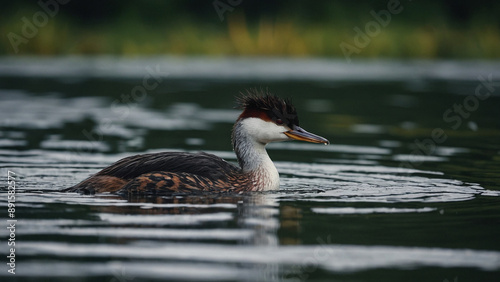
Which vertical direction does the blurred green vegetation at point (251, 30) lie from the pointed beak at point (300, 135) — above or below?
above

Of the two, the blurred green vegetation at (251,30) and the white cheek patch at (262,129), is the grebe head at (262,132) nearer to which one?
the white cheek patch at (262,129)

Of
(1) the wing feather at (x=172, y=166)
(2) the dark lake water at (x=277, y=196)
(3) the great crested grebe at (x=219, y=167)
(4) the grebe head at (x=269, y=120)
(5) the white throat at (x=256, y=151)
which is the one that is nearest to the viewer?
(2) the dark lake water at (x=277, y=196)

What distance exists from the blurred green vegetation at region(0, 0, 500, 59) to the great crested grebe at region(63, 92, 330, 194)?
23876mm

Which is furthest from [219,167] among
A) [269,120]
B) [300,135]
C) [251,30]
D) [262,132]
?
[251,30]

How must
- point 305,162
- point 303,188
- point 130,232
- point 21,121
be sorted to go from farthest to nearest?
point 21,121 < point 305,162 < point 303,188 < point 130,232

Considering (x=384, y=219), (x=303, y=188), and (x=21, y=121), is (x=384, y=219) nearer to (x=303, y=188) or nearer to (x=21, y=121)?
(x=303, y=188)

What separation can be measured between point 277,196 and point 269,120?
3.16ft

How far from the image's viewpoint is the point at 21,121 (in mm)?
18156

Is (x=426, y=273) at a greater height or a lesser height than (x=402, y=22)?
lesser

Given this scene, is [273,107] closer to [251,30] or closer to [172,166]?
[172,166]

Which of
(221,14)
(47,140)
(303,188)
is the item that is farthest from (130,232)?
(221,14)

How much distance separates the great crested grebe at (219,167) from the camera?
9.95 metres

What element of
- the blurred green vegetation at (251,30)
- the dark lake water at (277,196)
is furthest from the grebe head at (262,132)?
the blurred green vegetation at (251,30)

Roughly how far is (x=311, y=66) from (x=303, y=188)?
983 inches
